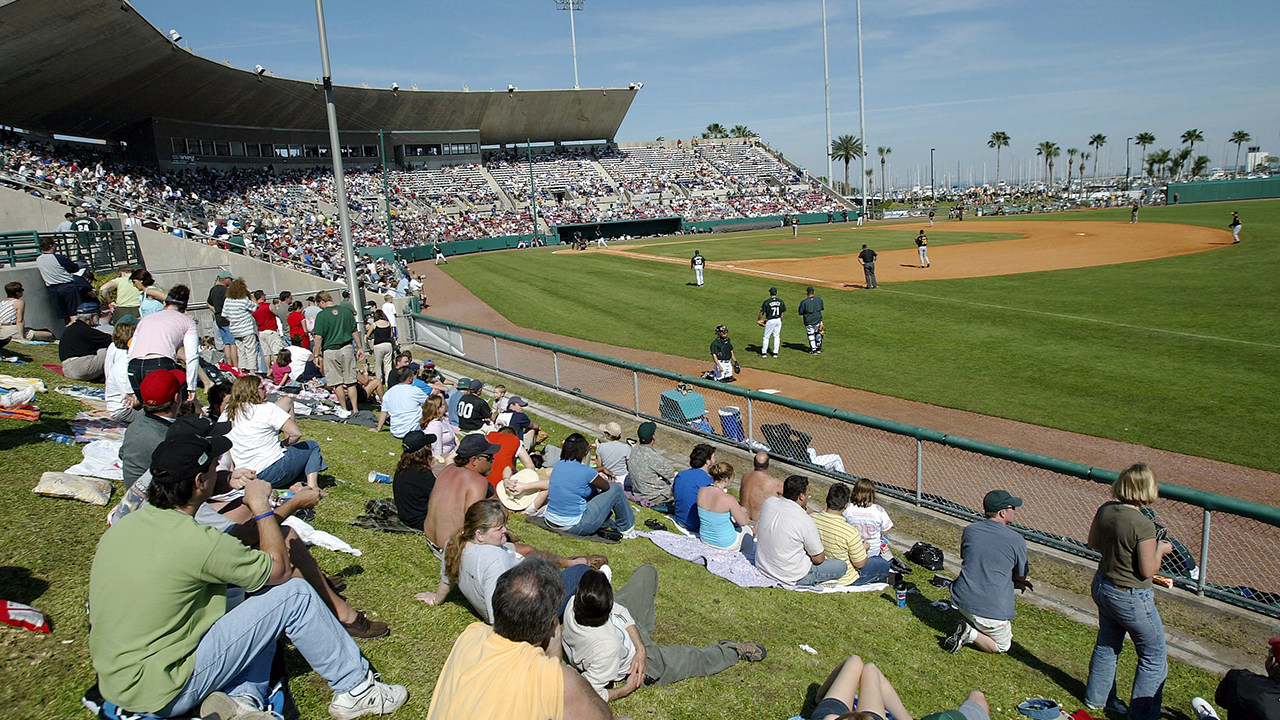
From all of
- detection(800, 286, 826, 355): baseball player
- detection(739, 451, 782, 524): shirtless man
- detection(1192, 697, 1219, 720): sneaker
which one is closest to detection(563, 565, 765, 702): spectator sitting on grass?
detection(739, 451, 782, 524): shirtless man

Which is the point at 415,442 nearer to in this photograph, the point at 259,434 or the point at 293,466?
the point at 293,466

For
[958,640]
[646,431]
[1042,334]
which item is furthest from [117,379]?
[1042,334]

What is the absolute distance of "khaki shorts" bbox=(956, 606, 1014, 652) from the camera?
604 centimetres

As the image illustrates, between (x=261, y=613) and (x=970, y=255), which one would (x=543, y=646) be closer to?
(x=261, y=613)

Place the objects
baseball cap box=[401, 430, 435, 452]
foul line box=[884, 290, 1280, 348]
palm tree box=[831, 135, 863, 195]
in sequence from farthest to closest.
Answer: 1. palm tree box=[831, 135, 863, 195]
2. foul line box=[884, 290, 1280, 348]
3. baseball cap box=[401, 430, 435, 452]

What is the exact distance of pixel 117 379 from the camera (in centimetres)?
869

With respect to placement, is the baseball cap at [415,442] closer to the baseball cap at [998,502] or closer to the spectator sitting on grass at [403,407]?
the spectator sitting on grass at [403,407]

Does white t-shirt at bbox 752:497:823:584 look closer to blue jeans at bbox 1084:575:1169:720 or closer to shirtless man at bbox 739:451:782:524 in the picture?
shirtless man at bbox 739:451:782:524

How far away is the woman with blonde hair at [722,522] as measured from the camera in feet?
25.3

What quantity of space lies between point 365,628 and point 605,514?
10.1 feet

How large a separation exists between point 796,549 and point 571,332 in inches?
717

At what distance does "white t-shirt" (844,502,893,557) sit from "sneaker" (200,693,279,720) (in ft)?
18.2

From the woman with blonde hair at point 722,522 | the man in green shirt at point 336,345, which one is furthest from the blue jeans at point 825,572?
the man in green shirt at point 336,345

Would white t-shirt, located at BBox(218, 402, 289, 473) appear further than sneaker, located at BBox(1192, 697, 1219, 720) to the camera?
Yes
